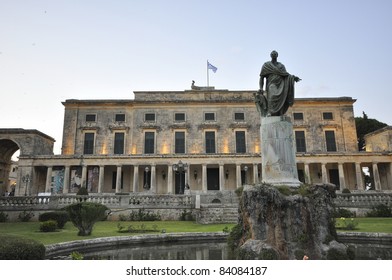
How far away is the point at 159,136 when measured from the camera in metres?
40.4

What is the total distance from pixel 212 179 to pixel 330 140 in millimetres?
16590

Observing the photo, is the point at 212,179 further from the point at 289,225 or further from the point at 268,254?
the point at 268,254

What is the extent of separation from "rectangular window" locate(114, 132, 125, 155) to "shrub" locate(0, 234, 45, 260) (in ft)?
113

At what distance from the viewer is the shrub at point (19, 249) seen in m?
5.89

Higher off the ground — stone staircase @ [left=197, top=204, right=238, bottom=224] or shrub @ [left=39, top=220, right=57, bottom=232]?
stone staircase @ [left=197, top=204, right=238, bottom=224]

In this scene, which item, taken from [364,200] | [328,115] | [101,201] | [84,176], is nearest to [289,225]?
[364,200]

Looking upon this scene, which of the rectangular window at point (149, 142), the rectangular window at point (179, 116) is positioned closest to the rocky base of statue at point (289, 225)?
the rectangular window at point (149, 142)

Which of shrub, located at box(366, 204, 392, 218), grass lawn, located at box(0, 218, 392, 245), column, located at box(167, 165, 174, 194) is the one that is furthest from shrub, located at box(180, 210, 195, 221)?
column, located at box(167, 165, 174, 194)

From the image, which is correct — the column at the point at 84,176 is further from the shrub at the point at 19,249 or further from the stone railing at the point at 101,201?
the shrub at the point at 19,249

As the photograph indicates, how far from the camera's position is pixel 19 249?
6.07 m

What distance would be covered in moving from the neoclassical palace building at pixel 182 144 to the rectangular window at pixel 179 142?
13 centimetres

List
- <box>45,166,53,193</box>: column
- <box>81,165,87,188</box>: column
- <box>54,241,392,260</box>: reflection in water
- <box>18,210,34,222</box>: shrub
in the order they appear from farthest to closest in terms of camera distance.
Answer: <box>81,165,87,188</box>: column
<box>45,166,53,193</box>: column
<box>18,210,34,222</box>: shrub
<box>54,241,392,260</box>: reflection in water

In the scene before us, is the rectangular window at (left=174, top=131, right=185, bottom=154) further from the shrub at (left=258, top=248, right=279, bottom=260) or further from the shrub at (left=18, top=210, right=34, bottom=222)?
the shrub at (left=258, top=248, right=279, bottom=260)

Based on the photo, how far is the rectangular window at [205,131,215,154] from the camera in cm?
3994
